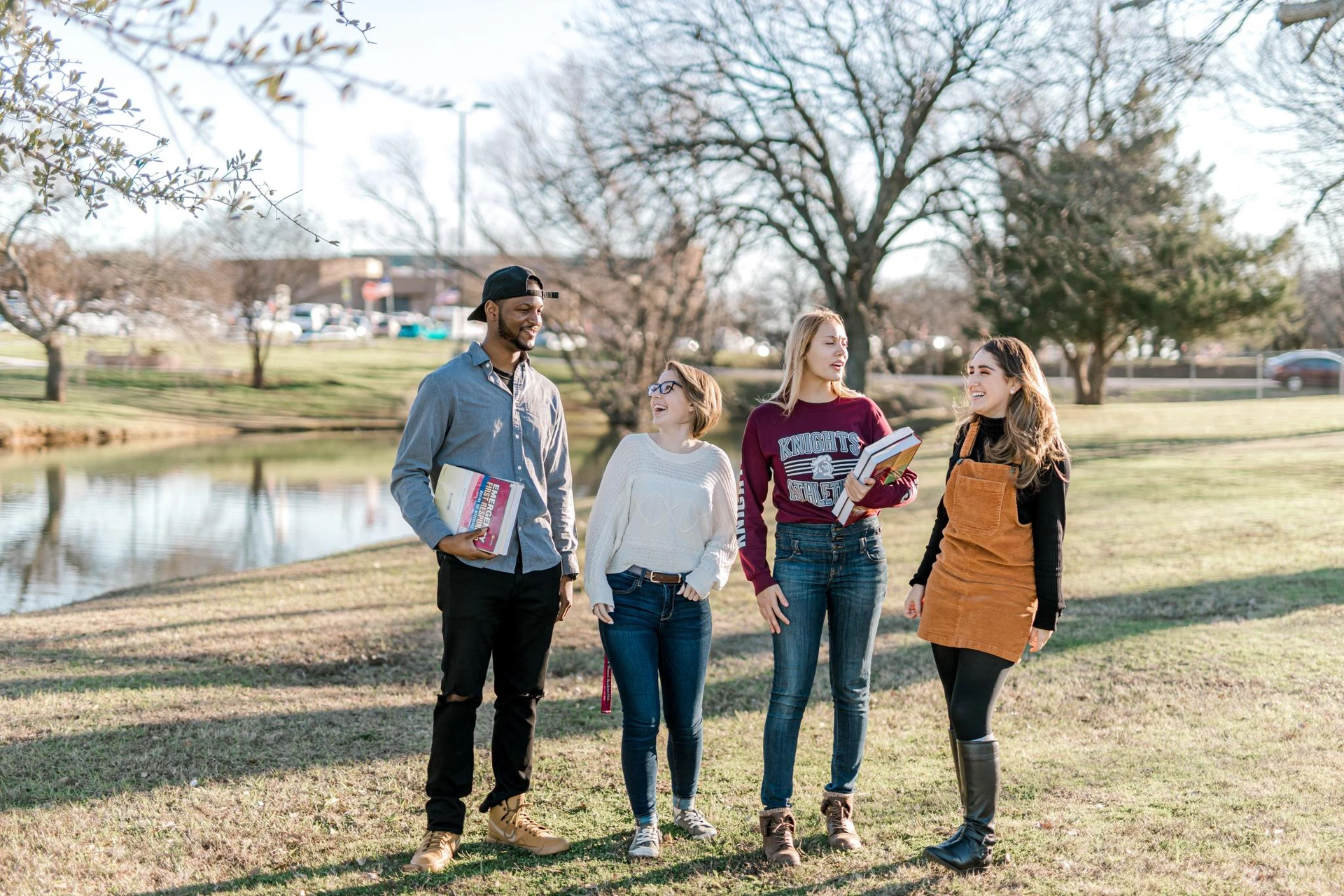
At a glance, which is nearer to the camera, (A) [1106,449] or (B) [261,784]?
(B) [261,784]

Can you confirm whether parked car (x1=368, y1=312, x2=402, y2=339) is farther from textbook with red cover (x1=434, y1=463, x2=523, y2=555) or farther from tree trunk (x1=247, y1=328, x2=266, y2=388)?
textbook with red cover (x1=434, y1=463, x2=523, y2=555)

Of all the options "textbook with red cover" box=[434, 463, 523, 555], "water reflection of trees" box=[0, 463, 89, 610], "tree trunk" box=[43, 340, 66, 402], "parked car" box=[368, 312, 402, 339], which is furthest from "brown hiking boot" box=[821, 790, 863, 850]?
"parked car" box=[368, 312, 402, 339]

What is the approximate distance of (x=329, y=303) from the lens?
8488 cm

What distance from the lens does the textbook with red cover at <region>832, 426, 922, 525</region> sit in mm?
3957

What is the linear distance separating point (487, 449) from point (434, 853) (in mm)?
1512

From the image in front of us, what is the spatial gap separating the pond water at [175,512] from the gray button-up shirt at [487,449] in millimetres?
8543

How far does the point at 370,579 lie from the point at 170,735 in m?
5.56

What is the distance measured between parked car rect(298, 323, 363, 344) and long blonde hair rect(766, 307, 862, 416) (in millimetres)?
53631

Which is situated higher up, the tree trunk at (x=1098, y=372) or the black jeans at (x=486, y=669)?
the tree trunk at (x=1098, y=372)

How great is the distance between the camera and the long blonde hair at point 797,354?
423cm

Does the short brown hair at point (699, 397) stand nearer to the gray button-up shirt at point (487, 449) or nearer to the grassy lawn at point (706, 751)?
the gray button-up shirt at point (487, 449)

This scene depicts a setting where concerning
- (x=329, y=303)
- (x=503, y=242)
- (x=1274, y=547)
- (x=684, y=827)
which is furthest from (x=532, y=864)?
(x=329, y=303)

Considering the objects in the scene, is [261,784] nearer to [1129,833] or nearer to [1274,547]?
[1129,833]

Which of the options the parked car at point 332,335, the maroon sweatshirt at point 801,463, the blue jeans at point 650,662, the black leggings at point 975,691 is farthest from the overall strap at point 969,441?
the parked car at point 332,335
